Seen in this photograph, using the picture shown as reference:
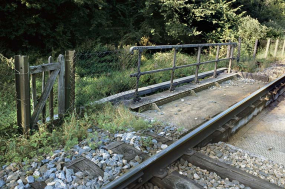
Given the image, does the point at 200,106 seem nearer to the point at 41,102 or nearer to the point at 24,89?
the point at 41,102

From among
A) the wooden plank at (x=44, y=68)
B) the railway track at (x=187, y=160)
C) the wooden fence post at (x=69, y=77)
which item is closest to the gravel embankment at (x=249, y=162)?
the railway track at (x=187, y=160)

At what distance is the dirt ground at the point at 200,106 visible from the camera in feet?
18.1

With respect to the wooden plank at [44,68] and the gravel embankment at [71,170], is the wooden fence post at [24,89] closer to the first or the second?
the wooden plank at [44,68]

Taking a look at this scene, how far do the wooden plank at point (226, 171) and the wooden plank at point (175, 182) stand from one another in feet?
1.62

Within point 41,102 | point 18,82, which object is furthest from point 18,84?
point 41,102

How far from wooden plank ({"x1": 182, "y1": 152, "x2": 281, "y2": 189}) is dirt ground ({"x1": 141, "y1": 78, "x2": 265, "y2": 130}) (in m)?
1.24

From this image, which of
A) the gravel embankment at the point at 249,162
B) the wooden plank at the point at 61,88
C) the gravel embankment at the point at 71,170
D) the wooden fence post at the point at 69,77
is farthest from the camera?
the wooden fence post at the point at 69,77

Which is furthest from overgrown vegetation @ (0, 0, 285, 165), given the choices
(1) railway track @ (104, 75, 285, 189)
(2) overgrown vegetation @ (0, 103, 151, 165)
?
(1) railway track @ (104, 75, 285, 189)

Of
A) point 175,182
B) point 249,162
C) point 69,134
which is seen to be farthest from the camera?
point 69,134

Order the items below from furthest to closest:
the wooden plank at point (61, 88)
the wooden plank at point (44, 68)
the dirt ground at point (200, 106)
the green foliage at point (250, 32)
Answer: the green foliage at point (250, 32) < the dirt ground at point (200, 106) < the wooden plank at point (61, 88) < the wooden plank at point (44, 68)

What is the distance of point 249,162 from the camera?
12.8 ft

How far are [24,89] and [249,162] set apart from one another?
135 inches

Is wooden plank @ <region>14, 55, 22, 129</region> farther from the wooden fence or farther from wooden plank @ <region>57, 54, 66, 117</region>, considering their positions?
wooden plank @ <region>57, 54, 66, 117</region>

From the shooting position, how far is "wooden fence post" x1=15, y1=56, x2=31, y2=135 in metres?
3.95
